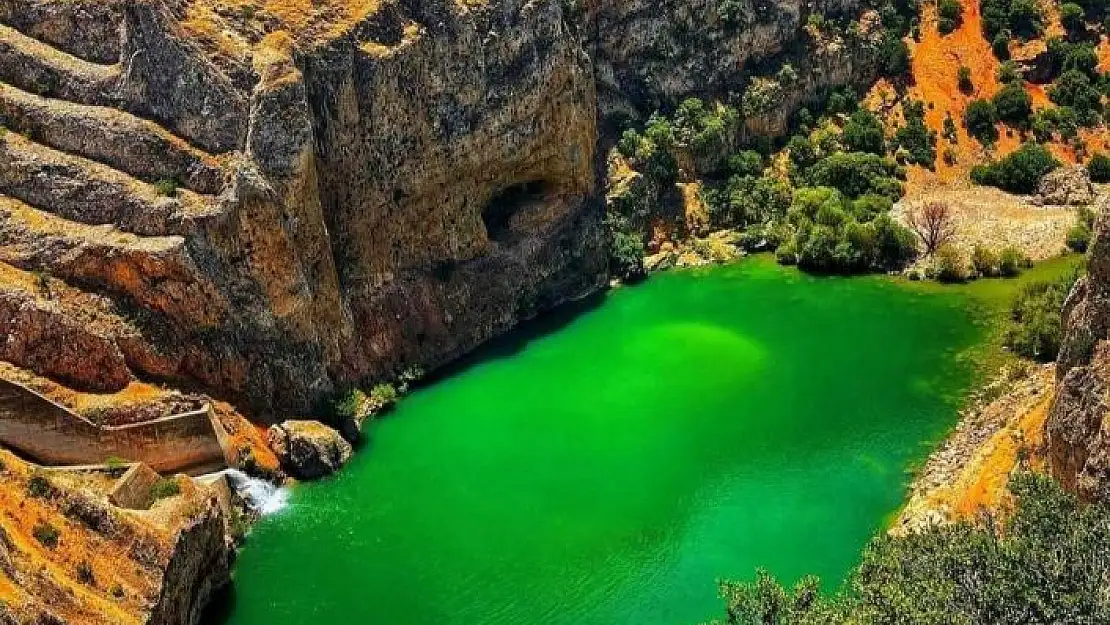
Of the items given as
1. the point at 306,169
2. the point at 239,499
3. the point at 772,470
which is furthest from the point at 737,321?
the point at 239,499

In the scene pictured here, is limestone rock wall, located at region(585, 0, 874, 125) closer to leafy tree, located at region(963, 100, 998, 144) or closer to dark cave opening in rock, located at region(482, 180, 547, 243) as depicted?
leafy tree, located at region(963, 100, 998, 144)

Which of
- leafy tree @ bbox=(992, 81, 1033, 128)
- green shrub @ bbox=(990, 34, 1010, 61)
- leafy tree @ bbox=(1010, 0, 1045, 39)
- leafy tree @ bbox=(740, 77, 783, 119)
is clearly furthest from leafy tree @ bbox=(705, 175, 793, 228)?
leafy tree @ bbox=(1010, 0, 1045, 39)

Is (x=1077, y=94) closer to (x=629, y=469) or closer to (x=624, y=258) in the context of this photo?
(x=624, y=258)

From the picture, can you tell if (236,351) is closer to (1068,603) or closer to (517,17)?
(517,17)

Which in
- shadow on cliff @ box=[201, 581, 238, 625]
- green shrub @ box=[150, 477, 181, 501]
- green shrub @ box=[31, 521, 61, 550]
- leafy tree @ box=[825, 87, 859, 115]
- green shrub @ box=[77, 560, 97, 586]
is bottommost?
shadow on cliff @ box=[201, 581, 238, 625]

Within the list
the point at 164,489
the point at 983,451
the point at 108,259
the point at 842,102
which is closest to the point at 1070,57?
the point at 842,102

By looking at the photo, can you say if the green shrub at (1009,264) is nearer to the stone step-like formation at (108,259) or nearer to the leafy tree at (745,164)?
the leafy tree at (745,164)
